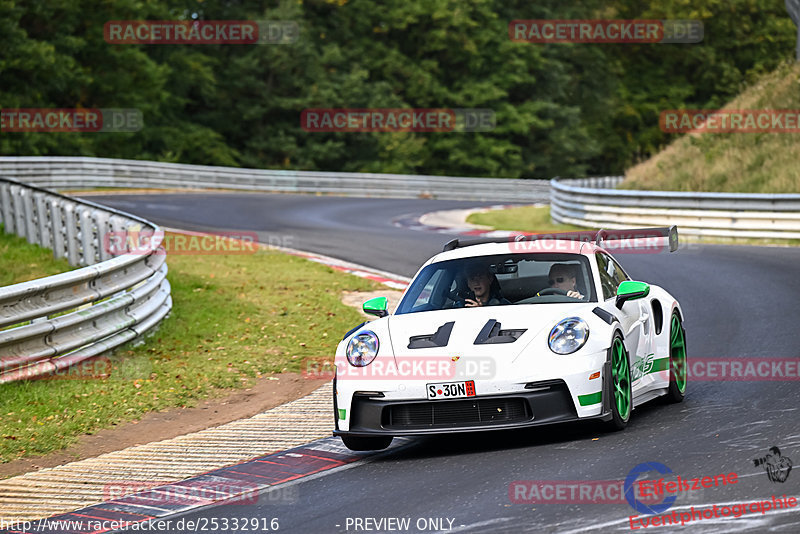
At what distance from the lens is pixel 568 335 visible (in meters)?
7.58

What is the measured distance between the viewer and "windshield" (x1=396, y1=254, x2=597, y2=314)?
8.49m

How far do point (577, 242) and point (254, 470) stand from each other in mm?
3115

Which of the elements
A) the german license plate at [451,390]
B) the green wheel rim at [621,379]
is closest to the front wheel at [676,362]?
the green wheel rim at [621,379]

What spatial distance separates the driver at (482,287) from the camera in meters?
8.54

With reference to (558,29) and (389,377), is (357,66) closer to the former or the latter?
(558,29)

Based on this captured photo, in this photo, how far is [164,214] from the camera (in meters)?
29.0

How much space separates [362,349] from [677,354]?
2779 mm

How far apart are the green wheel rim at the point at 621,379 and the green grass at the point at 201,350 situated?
3.97 meters
